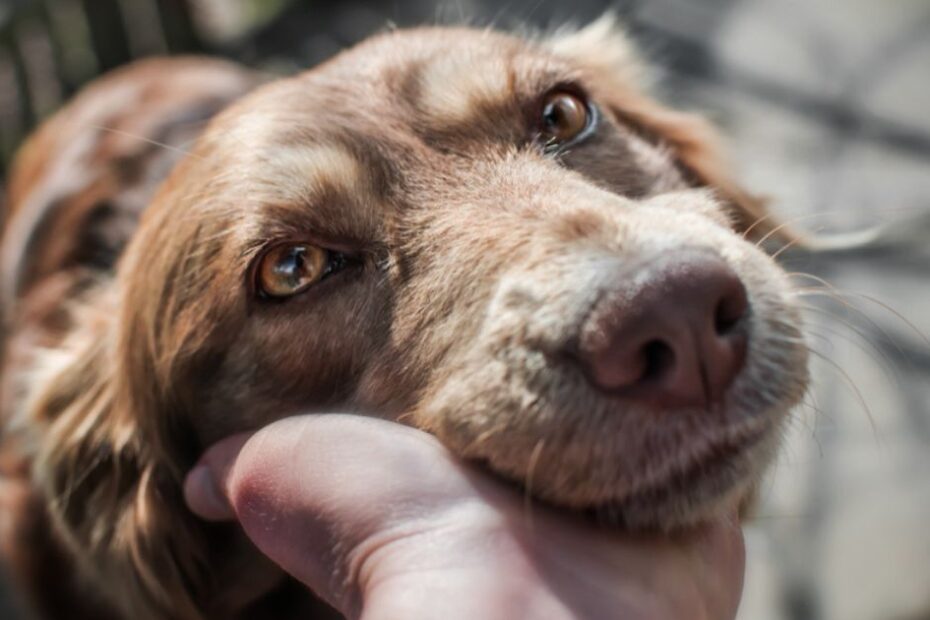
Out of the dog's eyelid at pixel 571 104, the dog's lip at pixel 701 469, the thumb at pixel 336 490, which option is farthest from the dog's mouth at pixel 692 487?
the dog's eyelid at pixel 571 104

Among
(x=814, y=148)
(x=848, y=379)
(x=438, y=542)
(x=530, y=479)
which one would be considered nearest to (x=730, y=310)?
(x=530, y=479)

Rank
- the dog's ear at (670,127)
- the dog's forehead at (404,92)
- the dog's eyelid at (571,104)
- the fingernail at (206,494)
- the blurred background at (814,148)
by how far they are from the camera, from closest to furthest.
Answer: the fingernail at (206,494), the dog's forehead at (404,92), the dog's eyelid at (571,104), the dog's ear at (670,127), the blurred background at (814,148)

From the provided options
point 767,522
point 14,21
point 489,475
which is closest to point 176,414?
point 489,475

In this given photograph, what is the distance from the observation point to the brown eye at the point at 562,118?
2508 millimetres

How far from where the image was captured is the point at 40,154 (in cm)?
466

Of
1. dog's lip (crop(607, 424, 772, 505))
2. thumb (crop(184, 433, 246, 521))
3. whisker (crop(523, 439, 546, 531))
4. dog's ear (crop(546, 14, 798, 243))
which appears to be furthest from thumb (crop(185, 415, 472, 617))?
dog's ear (crop(546, 14, 798, 243))

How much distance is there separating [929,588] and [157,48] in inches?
227

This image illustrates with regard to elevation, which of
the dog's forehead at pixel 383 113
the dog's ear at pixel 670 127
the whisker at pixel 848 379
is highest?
the dog's ear at pixel 670 127

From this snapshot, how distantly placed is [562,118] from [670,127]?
2.15ft

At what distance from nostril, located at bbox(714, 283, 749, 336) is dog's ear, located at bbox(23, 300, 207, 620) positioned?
5.18 ft

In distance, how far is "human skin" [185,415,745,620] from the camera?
4.93 ft

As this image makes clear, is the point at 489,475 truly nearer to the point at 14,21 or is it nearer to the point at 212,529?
the point at 212,529

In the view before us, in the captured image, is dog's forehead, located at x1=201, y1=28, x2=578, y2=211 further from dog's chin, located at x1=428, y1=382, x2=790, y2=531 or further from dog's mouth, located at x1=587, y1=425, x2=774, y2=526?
dog's mouth, located at x1=587, y1=425, x2=774, y2=526

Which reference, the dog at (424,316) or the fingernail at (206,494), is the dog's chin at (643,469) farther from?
the fingernail at (206,494)
